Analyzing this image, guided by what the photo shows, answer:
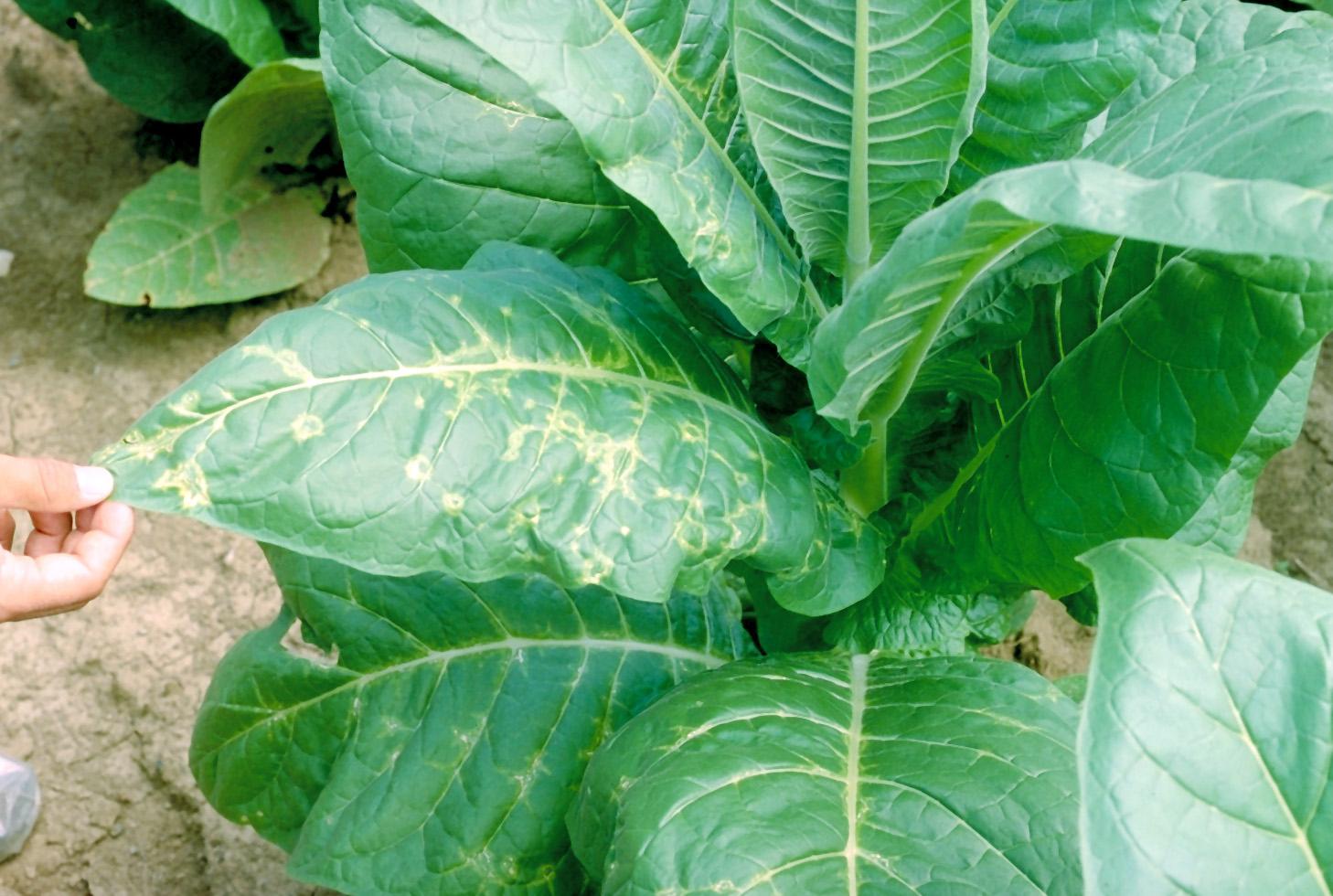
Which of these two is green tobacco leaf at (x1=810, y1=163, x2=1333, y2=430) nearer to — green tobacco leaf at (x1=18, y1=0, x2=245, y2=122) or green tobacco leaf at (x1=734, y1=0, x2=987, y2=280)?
green tobacco leaf at (x1=734, y1=0, x2=987, y2=280)

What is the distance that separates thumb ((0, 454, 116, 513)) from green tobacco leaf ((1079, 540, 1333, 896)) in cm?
60

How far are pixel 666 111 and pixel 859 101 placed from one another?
149mm

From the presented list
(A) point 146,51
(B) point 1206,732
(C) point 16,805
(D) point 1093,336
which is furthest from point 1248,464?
(A) point 146,51

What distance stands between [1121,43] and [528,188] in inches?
20.5

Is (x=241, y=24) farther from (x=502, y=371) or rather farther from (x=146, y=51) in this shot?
(x=502, y=371)

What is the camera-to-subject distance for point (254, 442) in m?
0.78

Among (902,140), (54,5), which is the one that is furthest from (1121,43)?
(54,5)

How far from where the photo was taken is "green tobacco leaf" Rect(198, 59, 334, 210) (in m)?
1.73

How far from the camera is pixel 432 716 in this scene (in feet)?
3.74

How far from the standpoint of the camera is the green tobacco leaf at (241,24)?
1777 mm

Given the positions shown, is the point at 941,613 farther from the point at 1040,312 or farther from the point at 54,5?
the point at 54,5

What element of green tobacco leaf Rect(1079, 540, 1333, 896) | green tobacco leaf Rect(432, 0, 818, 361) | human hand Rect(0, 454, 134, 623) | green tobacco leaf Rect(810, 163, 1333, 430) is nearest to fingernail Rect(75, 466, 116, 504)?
human hand Rect(0, 454, 134, 623)

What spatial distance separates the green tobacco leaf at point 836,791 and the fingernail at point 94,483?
1.37 ft

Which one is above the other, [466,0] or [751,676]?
[466,0]
